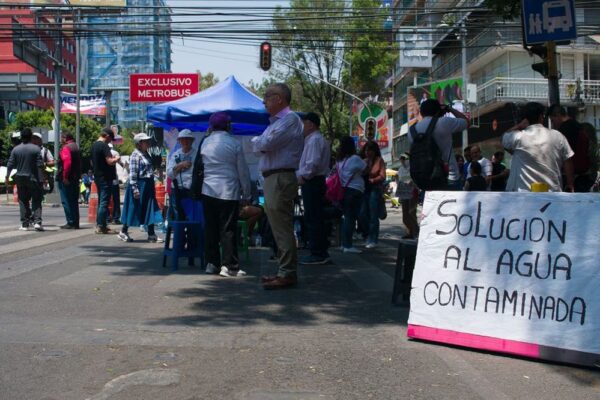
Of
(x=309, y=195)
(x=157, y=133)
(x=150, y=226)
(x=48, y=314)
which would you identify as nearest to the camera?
(x=48, y=314)

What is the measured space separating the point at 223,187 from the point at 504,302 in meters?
3.87

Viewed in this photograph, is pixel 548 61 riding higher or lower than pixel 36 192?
higher

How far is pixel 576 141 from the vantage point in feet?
25.6

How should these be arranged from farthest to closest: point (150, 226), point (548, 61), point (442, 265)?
point (150, 226) < point (548, 61) < point (442, 265)

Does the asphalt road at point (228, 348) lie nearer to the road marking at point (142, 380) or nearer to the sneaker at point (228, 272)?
the road marking at point (142, 380)

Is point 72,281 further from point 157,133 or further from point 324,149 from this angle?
point 157,133

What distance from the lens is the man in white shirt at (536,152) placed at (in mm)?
6555

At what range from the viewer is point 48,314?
607cm

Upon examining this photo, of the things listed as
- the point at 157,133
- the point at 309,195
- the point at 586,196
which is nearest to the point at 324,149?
the point at 309,195

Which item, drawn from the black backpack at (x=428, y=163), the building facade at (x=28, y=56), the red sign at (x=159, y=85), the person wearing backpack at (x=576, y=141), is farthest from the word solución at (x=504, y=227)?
the building facade at (x=28, y=56)

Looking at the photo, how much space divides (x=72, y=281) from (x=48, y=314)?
1.71 meters

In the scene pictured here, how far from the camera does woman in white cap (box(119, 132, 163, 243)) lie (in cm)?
1170

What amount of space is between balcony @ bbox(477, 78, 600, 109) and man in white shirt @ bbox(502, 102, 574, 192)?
2834 cm

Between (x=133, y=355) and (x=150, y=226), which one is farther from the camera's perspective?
(x=150, y=226)
